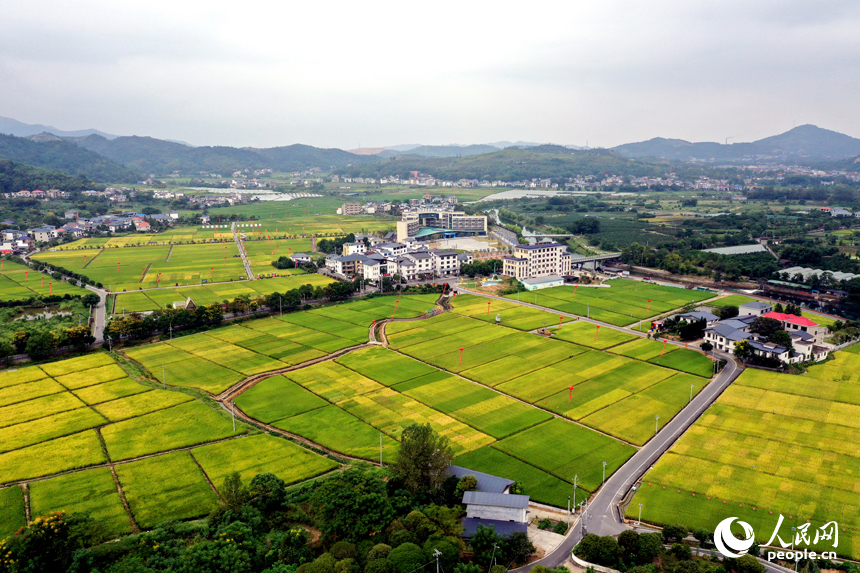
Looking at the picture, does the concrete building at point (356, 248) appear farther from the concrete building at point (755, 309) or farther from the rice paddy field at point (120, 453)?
the concrete building at point (755, 309)

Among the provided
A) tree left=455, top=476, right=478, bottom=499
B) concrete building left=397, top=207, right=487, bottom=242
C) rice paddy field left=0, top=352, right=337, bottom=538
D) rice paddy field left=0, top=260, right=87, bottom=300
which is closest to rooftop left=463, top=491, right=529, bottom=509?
tree left=455, top=476, right=478, bottom=499

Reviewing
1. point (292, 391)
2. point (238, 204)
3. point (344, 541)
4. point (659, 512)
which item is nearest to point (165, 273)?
point (292, 391)

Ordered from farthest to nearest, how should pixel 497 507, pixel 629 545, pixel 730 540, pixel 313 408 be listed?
1. pixel 313 408
2. pixel 497 507
3. pixel 730 540
4. pixel 629 545

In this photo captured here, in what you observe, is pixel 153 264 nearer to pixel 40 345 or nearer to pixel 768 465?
pixel 40 345

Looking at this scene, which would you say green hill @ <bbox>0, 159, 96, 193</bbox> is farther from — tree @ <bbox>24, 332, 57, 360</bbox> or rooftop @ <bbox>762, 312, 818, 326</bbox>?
rooftop @ <bbox>762, 312, 818, 326</bbox>

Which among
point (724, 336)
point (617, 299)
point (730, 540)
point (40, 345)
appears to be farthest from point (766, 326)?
point (40, 345)

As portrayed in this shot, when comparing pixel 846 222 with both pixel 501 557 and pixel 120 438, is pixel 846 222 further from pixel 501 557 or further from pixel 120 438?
pixel 120 438
